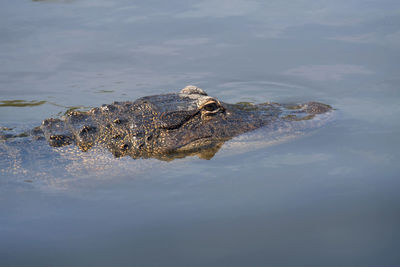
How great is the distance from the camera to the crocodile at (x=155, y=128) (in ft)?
22.3

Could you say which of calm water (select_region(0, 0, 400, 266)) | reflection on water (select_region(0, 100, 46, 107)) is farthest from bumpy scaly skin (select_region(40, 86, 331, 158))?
reflection on water (select_region(0, 100, 46, 107))

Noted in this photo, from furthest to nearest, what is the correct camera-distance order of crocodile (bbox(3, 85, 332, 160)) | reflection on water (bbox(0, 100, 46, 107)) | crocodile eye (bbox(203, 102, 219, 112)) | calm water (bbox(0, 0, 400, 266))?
1. reflection on water (bbox(0, 100, 46, 107))
2. crocodile eye (bbox(203, 102, 219, 112))
3. crocodile (bbox(3, 85, 332, 160))
4. calm water (bbox(0, 0, 400, 266))

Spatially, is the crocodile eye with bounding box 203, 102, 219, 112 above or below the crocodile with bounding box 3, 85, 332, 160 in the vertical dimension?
above

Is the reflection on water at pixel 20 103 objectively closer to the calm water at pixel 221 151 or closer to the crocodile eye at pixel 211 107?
the calm water at pixel 221 151

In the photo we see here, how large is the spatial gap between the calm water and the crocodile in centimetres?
30

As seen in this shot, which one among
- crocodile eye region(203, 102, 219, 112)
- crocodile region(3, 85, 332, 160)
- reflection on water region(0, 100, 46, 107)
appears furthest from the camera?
reflection on water region(0, 100, 46, 107)

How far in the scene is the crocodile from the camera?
268 inches

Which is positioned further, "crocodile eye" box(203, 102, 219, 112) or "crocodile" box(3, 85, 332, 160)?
"crocodile eye" box(203, 102, 219, 112)

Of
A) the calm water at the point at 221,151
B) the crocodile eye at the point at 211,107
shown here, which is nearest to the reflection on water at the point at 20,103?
the calm water at the point at 221,151

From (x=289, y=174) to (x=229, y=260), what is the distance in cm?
179

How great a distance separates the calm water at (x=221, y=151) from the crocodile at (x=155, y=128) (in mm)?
304

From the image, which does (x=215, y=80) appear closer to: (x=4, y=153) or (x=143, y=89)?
(x=143, y=89)

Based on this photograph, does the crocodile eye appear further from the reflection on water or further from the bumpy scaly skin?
the reflection on water

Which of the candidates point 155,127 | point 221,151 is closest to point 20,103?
point 155,127
